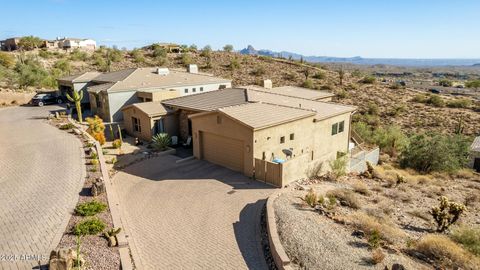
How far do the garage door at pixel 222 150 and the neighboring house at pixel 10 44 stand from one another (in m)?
86.8

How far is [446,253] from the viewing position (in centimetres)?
1116

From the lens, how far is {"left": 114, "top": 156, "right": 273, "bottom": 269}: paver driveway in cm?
1094

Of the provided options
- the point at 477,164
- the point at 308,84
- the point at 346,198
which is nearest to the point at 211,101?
the point at 346,198

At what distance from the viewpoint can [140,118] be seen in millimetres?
26125

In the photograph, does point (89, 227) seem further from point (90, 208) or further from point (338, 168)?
point (338, 168)

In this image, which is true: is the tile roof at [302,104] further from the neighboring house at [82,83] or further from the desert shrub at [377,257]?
the neighboring house at [82,83]

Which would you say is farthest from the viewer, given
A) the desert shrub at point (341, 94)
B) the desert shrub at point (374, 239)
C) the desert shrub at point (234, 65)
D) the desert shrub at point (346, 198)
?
the desert shrub at point (234, 65)

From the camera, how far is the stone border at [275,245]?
32.8 ft

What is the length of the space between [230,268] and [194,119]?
39.8ft

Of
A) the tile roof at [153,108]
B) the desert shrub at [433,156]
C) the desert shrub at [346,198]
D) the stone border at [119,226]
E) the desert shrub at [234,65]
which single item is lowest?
the desert shrub at [433,156]

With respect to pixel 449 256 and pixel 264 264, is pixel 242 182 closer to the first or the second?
pixel 264 264

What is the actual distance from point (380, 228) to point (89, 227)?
10.5 metres

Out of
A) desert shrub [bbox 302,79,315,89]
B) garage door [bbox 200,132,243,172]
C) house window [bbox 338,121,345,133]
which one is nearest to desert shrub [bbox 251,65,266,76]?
desert shrub [bbox 302,79,315,89]

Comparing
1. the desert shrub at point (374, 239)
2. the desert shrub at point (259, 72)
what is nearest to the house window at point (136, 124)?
the desert shrub at point (374, 239)
